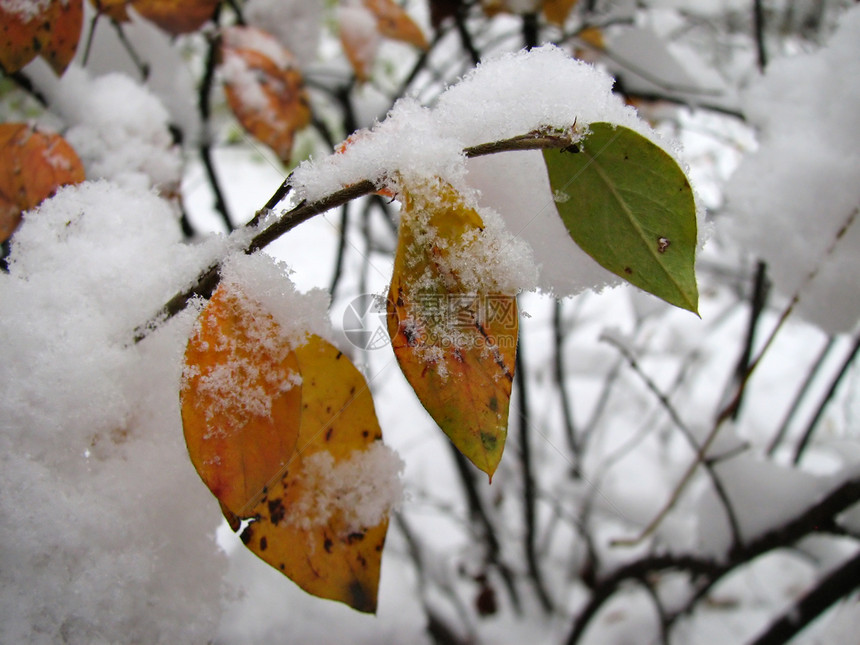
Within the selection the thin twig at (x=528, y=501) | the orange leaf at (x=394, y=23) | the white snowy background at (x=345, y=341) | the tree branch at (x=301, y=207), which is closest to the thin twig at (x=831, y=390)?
the white snowy background at (x=345, y=341)

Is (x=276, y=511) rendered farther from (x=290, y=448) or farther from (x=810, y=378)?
(x=810, y=378)

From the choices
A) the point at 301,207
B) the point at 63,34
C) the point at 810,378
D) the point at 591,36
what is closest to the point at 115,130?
the point at 63,34

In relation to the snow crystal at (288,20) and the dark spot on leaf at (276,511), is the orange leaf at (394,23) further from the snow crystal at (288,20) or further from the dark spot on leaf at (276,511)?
the dark spot on leaf at (276,511)

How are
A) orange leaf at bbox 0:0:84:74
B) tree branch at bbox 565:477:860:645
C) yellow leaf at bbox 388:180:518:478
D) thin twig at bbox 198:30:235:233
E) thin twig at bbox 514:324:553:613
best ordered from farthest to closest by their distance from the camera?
thin twig at bbox 514:324:553:613, thin twig at bbox 198:30:235:233, tree branch at bbox 565:477:860:645, orange leaf at bbox 0:0:84:74, yellow leaf at bbox 388:180:518:478

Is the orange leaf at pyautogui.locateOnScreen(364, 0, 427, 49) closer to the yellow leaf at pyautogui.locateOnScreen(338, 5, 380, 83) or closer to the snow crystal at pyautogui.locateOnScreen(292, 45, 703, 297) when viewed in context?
the yellow leaf at pyautogui.locateOnScreen(338, 5, 380, 83)

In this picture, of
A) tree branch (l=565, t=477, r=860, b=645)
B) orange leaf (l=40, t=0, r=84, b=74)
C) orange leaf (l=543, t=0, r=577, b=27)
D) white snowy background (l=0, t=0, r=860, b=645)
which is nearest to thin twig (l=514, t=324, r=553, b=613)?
white snowy background (l=0, t=0, r=860, b=645)

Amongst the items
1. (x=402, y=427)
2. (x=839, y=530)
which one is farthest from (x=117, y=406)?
(x=402, y=427)
